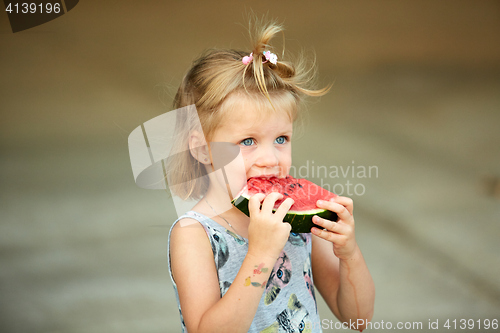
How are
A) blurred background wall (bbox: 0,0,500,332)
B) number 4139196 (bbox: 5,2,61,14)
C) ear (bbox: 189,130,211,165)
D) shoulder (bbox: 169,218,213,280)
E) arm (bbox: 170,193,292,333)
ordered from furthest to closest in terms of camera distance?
blurred background wall (bbox: 0,0,500,332)
number 4139196 (bbox: 5,2,61,14)
ear (bbox: 189,130,211,165)
shoulder (bbox: 169,218,213,280)
arm (bbox: 170,193,292,333)

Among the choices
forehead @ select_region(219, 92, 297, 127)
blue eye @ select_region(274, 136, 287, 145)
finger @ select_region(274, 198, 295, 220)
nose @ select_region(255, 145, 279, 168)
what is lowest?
finger @ select_region(274, 198, 295, 220)

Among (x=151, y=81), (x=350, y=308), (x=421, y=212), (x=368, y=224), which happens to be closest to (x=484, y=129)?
(x=421, y=212)

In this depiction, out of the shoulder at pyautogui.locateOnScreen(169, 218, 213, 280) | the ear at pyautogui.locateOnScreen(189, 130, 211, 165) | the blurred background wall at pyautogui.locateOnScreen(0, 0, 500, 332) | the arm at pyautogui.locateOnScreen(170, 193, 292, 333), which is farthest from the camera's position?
the blurred background wall at pyautogui.locateOnScreen(0, 0, 500, 332)

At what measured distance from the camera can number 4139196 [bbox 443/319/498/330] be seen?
11.2 feet

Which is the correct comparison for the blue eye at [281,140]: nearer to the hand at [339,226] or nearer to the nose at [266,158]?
the nose at [266,158]

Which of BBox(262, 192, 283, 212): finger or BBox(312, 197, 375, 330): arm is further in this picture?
BBox(312, 197, 375, 330): arm

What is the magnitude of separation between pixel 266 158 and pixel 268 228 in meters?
0.29

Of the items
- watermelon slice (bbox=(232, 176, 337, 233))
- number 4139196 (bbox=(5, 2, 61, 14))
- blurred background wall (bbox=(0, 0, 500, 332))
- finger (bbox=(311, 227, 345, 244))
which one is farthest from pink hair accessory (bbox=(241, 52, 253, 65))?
number 4139196 (bbox=(5, 2, 61, 14))

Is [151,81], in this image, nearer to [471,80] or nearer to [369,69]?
[369,69]

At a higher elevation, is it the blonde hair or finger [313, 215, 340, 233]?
the blonde hair

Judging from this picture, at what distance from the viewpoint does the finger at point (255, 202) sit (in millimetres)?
1491

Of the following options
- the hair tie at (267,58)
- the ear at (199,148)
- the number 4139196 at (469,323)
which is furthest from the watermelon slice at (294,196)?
the number 4139196 at (469,323)

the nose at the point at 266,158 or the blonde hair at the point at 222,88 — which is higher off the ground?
the blonde hair at the point at 222,88

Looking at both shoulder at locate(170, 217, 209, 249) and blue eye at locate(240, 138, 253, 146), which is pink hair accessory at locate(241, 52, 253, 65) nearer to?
blue eye at locate(240, 138, 253, 146)
